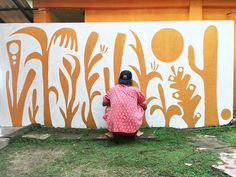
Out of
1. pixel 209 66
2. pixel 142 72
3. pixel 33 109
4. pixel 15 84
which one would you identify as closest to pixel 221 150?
pixel 209 66

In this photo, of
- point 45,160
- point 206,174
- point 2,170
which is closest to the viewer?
point 206,174

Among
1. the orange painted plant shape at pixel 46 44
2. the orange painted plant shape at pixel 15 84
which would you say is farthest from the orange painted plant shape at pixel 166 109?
the orange painted plant shape at pixel 15 84

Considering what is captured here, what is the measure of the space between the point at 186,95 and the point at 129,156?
2.38m

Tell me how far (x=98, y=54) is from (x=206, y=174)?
3579 millimetres

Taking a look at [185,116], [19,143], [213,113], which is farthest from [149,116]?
[19,143]

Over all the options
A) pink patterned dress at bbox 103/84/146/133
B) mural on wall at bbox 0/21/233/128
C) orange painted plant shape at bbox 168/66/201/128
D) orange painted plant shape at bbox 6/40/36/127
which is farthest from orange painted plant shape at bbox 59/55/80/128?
orange painted plant shape at bbox 168/66/201/128

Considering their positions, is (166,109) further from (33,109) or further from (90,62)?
(33,109)

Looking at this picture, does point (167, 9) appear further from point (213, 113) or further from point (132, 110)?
point (132, 110)

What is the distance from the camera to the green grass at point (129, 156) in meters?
4.79

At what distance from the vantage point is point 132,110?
6.36 m

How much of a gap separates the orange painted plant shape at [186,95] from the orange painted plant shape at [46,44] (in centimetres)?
210

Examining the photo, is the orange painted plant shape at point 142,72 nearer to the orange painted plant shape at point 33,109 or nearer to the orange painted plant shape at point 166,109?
the orange painted plant shape at point 166,109

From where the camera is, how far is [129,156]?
5414 millimetres

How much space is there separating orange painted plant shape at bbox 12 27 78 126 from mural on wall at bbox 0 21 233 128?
0.07 ft
